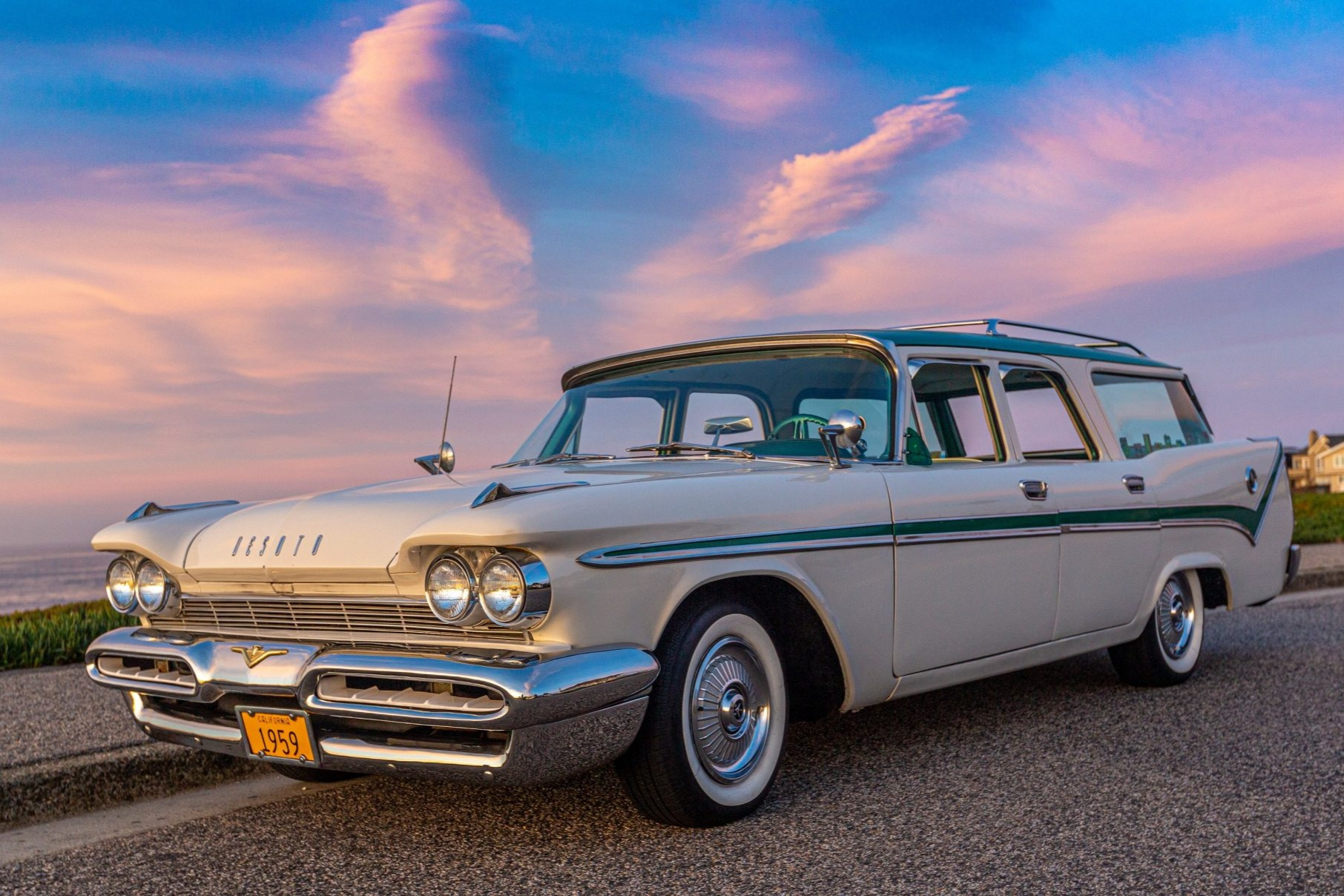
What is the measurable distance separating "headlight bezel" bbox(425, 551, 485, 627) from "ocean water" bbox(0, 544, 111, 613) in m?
17.5

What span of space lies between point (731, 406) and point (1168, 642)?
2.79 m

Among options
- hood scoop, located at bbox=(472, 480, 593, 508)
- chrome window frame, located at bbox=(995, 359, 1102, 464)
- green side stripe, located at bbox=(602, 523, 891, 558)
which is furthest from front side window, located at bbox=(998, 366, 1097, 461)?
hood scoop, located at bbox=(472, 480, 593, 508)

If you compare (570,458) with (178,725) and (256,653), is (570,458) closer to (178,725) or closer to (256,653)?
(256,653)

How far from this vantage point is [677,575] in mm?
3580

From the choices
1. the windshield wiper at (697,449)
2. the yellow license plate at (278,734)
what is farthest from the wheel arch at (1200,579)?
the yellow license plate at (278,734)

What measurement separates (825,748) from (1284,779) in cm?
163

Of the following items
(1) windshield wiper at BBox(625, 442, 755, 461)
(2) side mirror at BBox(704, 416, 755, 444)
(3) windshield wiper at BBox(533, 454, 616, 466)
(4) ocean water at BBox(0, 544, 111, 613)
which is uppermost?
(2) side mirror at BBox(704, 416, 755, 444)

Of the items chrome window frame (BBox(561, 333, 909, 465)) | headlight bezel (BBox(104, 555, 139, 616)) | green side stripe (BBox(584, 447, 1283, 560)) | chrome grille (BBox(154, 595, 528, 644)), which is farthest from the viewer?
chrome window frame (BBox(561, 333, 909, 465))

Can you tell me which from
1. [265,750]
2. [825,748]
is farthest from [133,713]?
[825,748]

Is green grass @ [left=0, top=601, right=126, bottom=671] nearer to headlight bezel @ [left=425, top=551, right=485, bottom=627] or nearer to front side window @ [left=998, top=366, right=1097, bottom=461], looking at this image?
headlight bezel @ [left=425, top=551, right=485, bottom=627]

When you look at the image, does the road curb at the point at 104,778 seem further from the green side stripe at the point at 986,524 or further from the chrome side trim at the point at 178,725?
the green side stripe at the point at 986,524

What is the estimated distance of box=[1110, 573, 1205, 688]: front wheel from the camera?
5.96 metres

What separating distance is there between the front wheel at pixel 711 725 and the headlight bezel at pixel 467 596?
1.85 feet

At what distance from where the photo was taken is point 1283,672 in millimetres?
6453
